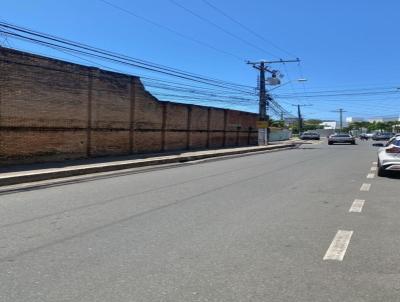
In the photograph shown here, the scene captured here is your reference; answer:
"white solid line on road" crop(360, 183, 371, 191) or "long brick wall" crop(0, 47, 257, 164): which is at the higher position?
"long brick wall" crop(0, 47, 257, 164)

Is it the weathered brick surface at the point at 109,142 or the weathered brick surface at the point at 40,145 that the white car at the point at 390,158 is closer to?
the weathered brick surface at the point at 40,145

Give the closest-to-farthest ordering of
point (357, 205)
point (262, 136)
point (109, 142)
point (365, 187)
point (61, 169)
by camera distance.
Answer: point (357, 205)
point (365, 187)
point (61, 169)
point (109, 142)
point (262, 136)

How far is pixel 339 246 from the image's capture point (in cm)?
725

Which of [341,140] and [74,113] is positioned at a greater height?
[74,113]

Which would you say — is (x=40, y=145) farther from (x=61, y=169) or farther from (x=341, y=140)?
(x=341, y=140)

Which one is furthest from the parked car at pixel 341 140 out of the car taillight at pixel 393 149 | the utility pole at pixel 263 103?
the car taillight at pixel 393 149

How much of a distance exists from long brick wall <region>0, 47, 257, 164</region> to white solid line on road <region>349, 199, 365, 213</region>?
11969 millimetres

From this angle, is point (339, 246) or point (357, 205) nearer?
point (339, 246)

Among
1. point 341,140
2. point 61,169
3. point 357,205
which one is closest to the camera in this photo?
point 357,205

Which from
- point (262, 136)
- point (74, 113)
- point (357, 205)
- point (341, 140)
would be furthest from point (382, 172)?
point (341, 140)

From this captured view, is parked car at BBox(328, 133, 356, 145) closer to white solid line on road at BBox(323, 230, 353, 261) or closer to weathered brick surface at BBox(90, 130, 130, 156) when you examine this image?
weathered brick surface at BBox(90, 130, 130, 156)

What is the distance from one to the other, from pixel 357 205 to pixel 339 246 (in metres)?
4.08

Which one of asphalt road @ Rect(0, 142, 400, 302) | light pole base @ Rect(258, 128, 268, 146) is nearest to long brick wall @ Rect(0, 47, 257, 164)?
asphalt road @ Rect(0, 142, 400, 302)

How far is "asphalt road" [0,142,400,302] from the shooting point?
530 centimetres
